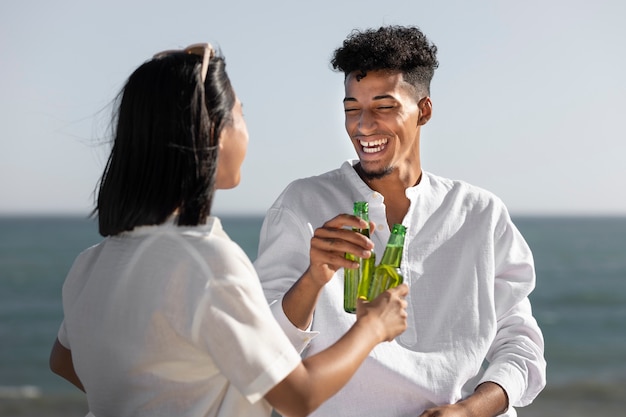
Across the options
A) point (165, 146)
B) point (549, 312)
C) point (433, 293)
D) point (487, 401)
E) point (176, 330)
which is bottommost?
point (549, 312)

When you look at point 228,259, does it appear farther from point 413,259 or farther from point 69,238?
point 69,238

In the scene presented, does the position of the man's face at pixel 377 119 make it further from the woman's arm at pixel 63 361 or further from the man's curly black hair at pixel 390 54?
the woman's arm at pixel 63 361

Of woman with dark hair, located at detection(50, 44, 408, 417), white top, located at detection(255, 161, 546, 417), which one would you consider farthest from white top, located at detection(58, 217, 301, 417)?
white top, located at detection(255, 161, 546, 417)

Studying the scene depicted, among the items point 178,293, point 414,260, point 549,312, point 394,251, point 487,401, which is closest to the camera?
point 178,293

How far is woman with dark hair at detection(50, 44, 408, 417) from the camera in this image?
4.60 feet

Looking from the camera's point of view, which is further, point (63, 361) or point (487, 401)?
point (487, 401)

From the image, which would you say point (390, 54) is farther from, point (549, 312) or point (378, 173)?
point (549, 312)

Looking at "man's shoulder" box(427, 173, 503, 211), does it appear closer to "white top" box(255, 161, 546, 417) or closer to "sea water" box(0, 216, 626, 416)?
"white top" box(255, 161, 546, 417)

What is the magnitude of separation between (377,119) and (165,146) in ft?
3.72

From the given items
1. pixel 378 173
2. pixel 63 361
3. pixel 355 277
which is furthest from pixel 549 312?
pixel 63 361

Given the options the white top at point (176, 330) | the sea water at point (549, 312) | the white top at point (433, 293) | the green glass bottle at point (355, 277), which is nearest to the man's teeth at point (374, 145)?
the white top at point (433, 293)

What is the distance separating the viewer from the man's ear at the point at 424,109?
2691mm

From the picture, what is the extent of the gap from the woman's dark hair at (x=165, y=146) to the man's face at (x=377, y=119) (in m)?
1.03

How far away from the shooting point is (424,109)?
107 inches
